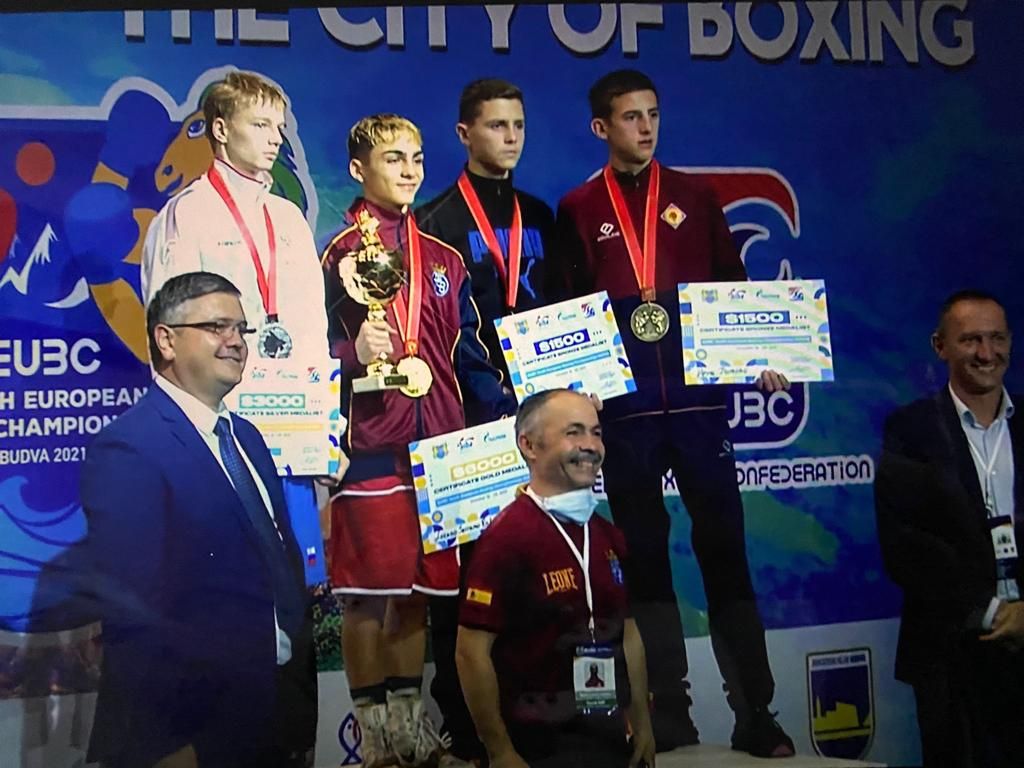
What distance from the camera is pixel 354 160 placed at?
229cm

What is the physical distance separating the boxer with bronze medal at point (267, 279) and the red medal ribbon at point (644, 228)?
75 centimetres

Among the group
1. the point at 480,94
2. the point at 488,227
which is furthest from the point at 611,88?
the point at 488,227

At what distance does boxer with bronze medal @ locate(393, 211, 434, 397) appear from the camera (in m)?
2.26

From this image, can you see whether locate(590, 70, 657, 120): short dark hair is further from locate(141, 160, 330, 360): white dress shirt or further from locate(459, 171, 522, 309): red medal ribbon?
locate(141, 160, 330, 360): white dress shirt

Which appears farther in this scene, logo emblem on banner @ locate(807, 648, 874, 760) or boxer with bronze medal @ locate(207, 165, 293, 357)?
logo emblem on banner @ locate(807, 648, 874, 760)

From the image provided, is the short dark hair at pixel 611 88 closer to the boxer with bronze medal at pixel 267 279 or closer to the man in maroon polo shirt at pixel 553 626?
the man in maroon polo shirt at pixel 553 626

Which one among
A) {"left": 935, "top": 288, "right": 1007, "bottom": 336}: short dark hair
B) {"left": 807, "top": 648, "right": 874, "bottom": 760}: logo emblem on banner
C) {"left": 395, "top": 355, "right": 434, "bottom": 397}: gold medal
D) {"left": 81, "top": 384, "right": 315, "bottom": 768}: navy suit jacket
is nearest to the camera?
{"left": 81, "top": 384, "right": 315, "bottom": 768}: navy suit jacket

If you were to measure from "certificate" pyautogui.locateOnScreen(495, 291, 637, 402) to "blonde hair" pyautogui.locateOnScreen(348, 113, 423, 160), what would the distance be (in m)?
0.46

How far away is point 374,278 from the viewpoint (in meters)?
2.28

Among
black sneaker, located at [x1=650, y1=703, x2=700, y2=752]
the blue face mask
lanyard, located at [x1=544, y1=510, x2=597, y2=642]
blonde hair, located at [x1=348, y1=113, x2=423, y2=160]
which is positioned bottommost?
black sneaker, located at [x1=650, y1=703, x2=700, y2=752]

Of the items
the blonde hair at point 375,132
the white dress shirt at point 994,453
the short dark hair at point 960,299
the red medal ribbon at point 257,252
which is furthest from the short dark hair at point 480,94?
the white dress shirt at point 994,453

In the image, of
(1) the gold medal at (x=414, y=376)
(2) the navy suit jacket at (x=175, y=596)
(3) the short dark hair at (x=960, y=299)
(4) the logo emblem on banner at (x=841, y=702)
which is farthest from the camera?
(3) the short dark hair at (x=960, y=299)

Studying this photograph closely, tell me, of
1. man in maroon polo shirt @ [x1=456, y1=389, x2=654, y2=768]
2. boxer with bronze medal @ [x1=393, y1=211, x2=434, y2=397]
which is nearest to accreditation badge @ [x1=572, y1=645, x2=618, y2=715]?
man in maroon polo shirt @ [x1=456, y1=389, x2=654, y2=768]

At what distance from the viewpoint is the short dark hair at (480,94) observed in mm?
2338
